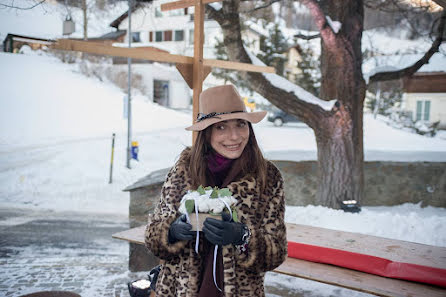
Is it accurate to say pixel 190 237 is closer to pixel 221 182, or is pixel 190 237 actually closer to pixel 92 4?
pixel 221 182

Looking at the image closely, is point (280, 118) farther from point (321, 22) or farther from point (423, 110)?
point (321, 22)

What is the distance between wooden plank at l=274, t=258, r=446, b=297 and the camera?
2939 mm

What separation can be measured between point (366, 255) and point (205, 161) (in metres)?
1.91

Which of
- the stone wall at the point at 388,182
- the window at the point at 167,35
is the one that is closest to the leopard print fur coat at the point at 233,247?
the stone wall at the point at 388,182

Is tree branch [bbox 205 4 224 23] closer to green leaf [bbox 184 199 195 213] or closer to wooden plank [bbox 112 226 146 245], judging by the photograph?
wooden plank [bbox 112 226 146 245]

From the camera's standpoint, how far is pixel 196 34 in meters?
4.12

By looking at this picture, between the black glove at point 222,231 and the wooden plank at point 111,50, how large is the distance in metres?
1.90

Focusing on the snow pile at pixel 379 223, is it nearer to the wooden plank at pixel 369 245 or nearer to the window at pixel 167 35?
the wooden plank at pixel 369 245

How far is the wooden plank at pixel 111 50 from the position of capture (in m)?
2.96

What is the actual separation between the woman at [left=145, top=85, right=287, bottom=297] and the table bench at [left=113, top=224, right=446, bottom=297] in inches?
50.9

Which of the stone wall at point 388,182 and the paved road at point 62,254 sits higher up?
the stone wall at point 388,182

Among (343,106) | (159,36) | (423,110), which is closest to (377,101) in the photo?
(423,110)

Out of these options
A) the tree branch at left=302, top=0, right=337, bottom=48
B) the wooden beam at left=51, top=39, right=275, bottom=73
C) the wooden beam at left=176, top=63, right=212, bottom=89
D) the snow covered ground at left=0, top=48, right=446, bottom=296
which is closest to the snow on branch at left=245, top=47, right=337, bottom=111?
the tree branch at left=302, top=0, right=337, bottom=48

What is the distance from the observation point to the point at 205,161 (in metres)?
2.24
